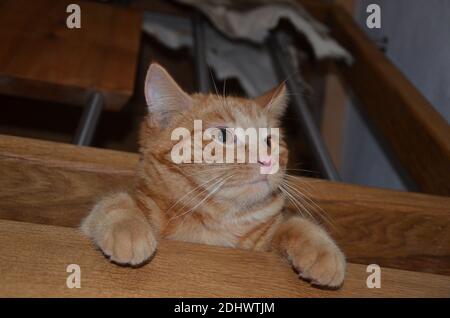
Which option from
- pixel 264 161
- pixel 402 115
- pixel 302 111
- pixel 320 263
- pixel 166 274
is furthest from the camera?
pixel 302 111

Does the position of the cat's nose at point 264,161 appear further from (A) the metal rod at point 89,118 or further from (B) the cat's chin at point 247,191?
(A) the metal rod at point 89,118

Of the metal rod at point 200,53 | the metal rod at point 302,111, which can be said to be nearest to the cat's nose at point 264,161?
the metal rod at point 302,111

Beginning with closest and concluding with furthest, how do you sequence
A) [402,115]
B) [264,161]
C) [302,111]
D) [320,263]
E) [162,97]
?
[320,263] < [264,161] < [162,97] < [402,115] < [302,111]

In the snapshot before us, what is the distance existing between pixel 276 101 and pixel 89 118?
0.51 m

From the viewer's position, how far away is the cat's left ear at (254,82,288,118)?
134cm

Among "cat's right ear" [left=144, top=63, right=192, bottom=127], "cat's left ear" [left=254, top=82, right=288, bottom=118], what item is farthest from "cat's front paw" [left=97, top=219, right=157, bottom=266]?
"cat's left ear" [left=254, top=82, right=288, bottom=118]

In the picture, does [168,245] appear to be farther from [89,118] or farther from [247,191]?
[89,118]

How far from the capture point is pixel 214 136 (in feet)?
3.84

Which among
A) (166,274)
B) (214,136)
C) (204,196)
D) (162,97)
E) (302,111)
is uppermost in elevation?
(302,111)

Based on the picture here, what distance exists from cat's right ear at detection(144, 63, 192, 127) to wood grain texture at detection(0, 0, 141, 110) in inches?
10.6

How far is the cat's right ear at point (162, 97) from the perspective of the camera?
116 cm

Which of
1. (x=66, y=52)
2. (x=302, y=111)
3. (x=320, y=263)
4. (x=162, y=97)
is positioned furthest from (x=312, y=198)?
(x=66, y=52)

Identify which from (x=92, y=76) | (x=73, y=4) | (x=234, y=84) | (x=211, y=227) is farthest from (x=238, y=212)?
(x=234, y=84)

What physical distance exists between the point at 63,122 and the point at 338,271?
2019 millimetres
